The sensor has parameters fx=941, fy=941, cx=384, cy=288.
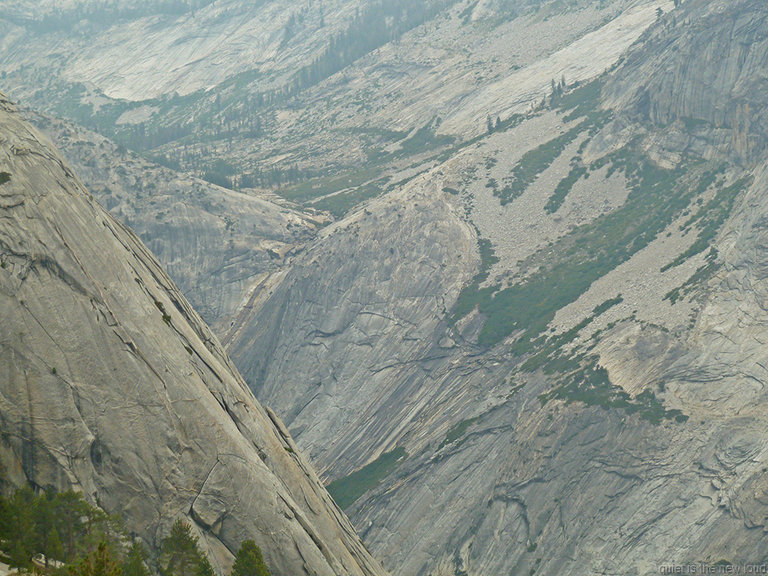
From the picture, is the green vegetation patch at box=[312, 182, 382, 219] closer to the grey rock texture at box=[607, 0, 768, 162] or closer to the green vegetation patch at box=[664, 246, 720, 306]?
the grey rock texture at box=[607, 0, 768, 162]

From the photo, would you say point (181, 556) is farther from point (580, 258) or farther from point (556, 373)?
point (580, 258)

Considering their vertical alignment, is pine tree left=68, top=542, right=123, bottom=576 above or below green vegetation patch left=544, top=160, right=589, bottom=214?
above

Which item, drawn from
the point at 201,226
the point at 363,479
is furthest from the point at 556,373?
the point at 201,226

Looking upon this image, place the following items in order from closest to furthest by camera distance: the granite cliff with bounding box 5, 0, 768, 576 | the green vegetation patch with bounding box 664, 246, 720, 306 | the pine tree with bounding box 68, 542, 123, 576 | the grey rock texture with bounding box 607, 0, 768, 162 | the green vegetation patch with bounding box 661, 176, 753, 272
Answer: the pine tree with bounding box 68, 542, 123, 576
the granite cliff with bounding box 5, 0, 768, 576
the green vegetation patch with bounding box 664, 246, 720, 306
the green vegetation patch with bounding box 661, 176, 753, 272
the grey rock texture with bounding box 607, 0, 768, 162

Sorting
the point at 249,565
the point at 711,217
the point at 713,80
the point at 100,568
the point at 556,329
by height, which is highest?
the point at 100,568

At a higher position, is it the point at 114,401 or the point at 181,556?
the point at 114,401

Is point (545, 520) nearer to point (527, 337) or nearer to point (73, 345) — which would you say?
point (527, 337)

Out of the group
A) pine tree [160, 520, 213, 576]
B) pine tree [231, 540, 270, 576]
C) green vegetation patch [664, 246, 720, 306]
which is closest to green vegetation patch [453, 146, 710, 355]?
green vegetation patch [664, 246, 720, 306]

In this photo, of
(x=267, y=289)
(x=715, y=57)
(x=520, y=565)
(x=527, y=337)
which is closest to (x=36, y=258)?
(x=520, y=565)
